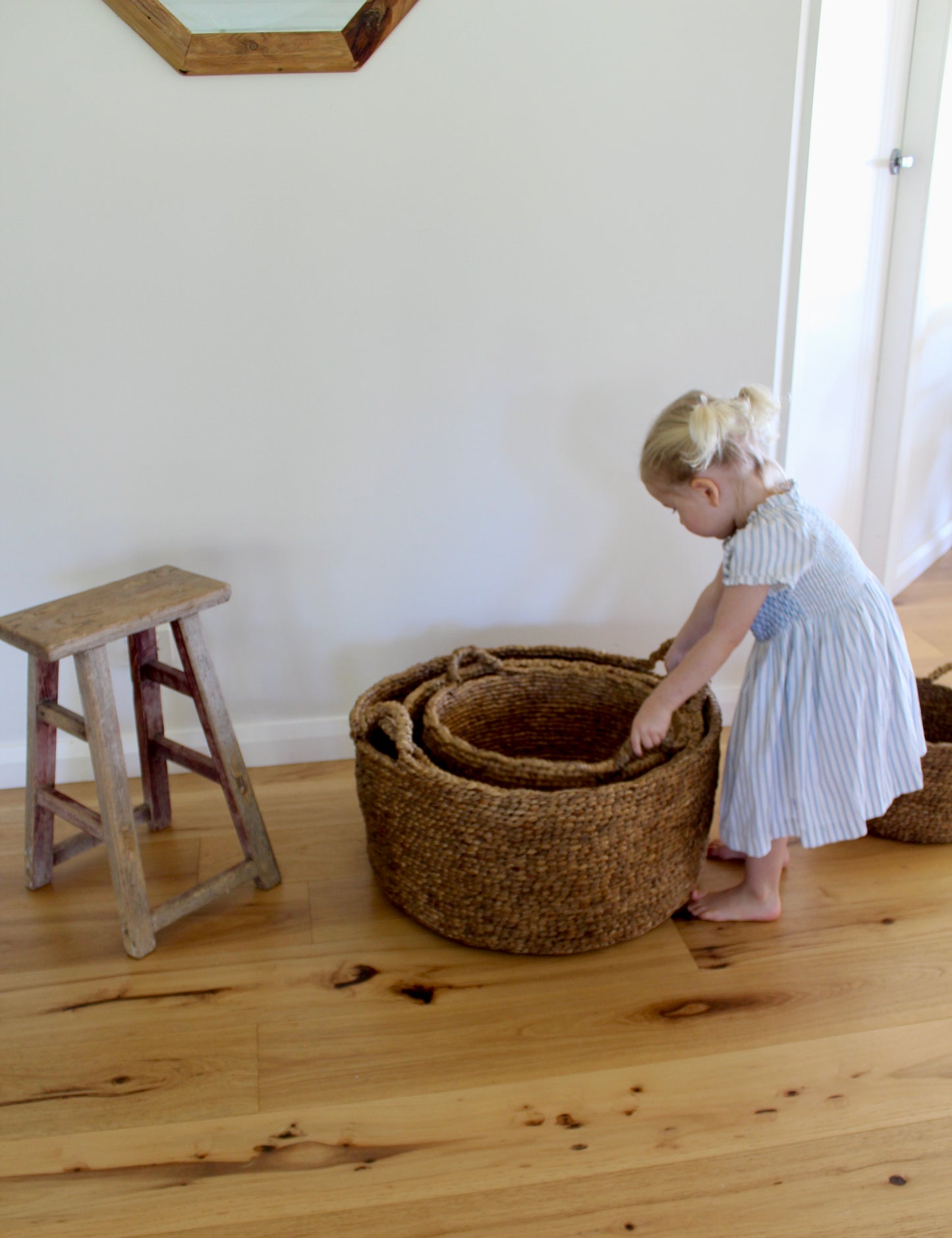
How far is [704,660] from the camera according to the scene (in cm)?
135

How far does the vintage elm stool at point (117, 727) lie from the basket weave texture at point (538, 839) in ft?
0.66

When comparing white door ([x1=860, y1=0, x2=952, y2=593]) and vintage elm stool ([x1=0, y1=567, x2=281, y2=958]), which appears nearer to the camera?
vintage elm stool ([x1=0, y1=567, x2=281, y2=958])

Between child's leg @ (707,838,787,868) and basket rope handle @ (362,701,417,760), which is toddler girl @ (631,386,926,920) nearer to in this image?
child's leg @ (707,838,787,868)

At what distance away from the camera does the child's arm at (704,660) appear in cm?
134

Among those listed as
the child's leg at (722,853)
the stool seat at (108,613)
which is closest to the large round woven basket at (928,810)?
the child's leg at (722,853)

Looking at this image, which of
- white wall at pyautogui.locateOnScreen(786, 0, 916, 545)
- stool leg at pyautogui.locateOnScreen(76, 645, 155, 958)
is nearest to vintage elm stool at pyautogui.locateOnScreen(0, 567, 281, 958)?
stool leg at pyautogui.locateOnScreen(76, 645, 155, 958)

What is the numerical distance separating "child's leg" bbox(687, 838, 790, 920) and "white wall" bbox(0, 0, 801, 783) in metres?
0.59

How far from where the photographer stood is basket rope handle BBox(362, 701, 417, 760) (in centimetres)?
142

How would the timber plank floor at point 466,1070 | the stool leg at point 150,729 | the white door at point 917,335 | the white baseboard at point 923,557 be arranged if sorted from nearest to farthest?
1. the timber plank floor at point 466,1070
2. the stool leg at point 150,729
3. the white door at point 917,335
4. the white baseboard at point 923,557

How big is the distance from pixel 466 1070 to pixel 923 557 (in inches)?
83.5

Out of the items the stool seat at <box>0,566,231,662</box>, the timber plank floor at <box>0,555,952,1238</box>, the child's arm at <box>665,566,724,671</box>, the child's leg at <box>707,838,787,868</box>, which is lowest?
the timber plank floor at <box>0,555,952,1238</box>

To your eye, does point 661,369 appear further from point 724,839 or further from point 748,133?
point 724,839

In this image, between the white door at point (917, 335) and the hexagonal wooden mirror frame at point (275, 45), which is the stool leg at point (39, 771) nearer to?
the hexagonal wooden mirror frame at point (275, 45)

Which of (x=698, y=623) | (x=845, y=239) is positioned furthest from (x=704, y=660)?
(x=845, y=239)
